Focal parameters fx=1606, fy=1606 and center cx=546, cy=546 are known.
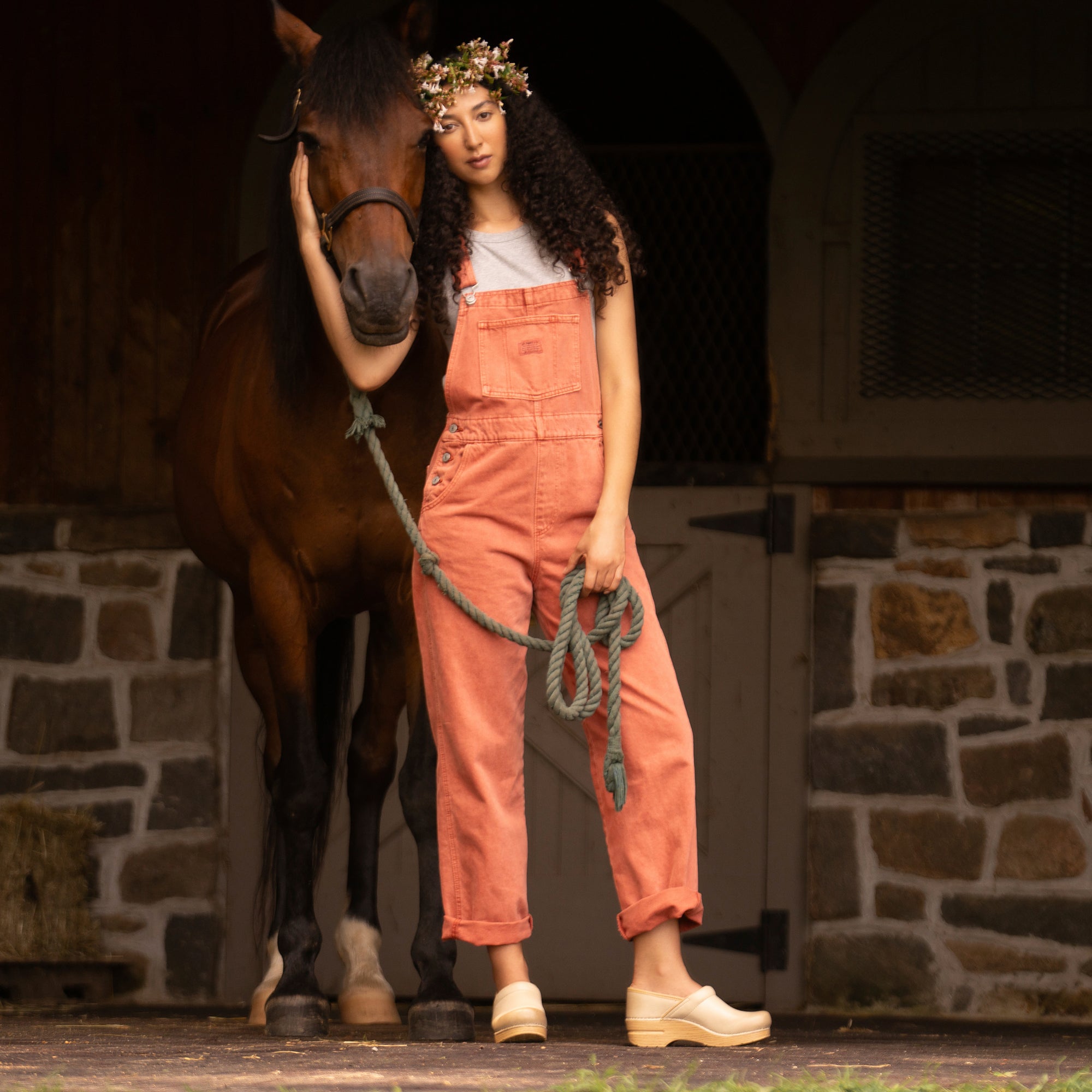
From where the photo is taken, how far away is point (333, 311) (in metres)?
2.67

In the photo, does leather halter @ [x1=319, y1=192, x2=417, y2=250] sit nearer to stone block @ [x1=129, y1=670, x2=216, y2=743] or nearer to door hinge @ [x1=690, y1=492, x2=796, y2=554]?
door hinge @ [x1=690, y1=492, x2=796, y2=554]

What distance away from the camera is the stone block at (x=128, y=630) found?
4781mm

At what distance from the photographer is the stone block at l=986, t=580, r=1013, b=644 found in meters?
4.52

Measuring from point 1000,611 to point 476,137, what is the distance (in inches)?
99.2

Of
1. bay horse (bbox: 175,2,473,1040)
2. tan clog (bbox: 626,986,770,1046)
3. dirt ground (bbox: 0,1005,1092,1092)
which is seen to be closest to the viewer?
dirt ground (bbox: 0,1005,1092,1092)

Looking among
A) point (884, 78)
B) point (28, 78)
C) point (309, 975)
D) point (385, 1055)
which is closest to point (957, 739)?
point (884, 78)

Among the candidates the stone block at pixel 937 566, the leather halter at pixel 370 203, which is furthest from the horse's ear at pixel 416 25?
the stone block at pixel 937 566

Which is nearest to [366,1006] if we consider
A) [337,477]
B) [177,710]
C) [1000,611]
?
[337,477]

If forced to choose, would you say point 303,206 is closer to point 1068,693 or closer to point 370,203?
point 370,203

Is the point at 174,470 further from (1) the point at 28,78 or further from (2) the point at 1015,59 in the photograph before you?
(2) the point at 1015,59

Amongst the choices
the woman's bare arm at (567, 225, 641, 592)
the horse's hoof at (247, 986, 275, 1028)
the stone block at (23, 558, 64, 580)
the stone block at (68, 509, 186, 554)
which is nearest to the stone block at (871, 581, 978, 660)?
the horse's hoof at (247, 986, 275, 1028)

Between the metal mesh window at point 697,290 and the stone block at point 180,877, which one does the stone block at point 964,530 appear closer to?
the metal mesh window at point 697,290

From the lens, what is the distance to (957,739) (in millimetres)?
4516

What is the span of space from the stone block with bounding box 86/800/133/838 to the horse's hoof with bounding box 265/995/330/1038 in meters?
2.01
